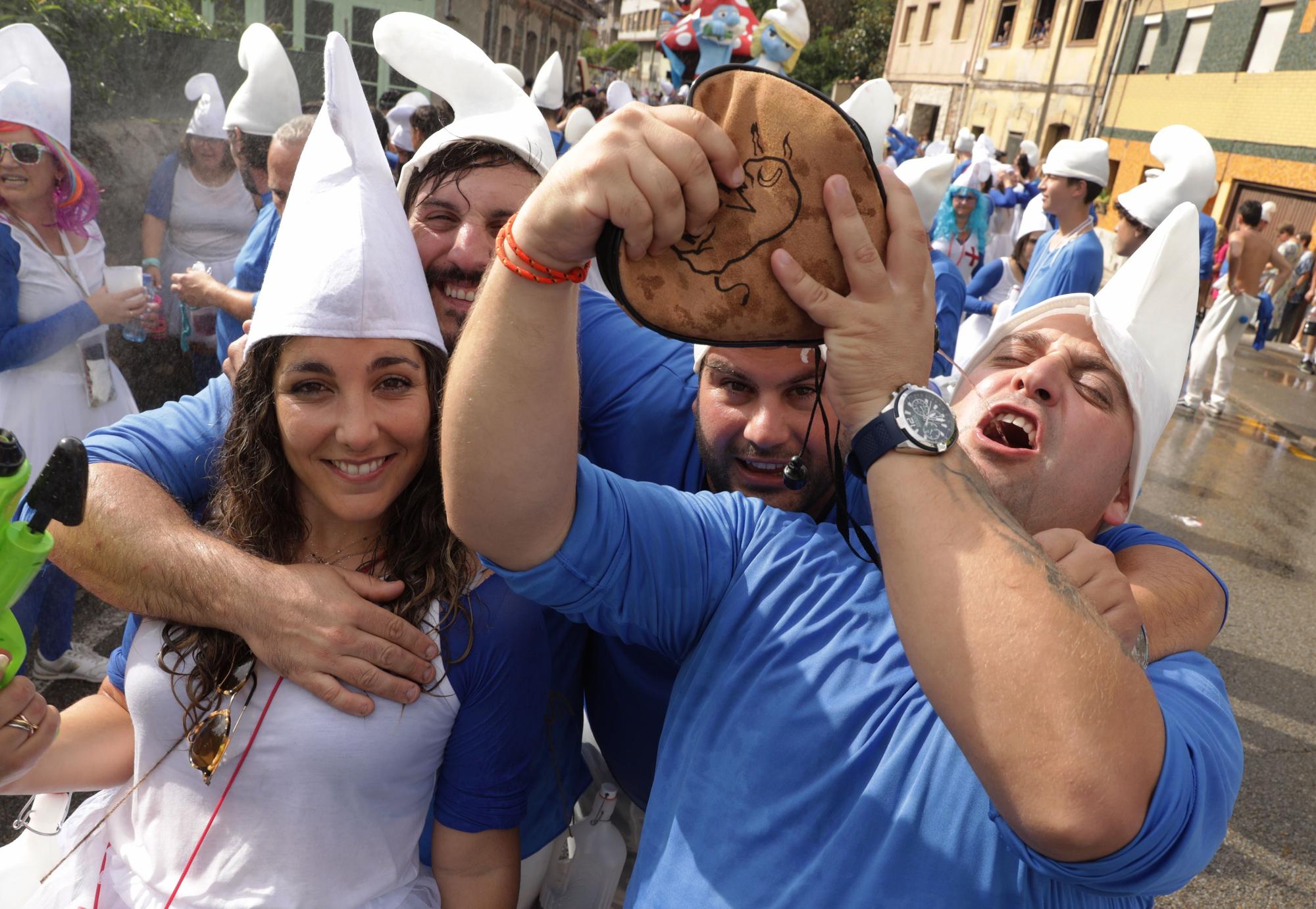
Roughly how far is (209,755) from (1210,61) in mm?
22875

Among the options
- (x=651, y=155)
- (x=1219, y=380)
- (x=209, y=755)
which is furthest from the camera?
(x=1219, y=380)

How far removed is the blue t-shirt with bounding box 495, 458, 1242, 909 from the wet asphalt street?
236cm

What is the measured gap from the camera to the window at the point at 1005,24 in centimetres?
2641

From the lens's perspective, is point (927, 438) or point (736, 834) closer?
point (927, 438)

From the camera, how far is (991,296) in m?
6.93

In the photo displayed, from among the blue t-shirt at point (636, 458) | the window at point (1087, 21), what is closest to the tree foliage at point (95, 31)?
the blue t-shirt at point (636, 458)

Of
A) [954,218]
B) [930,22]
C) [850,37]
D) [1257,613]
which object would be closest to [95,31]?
[954,218]

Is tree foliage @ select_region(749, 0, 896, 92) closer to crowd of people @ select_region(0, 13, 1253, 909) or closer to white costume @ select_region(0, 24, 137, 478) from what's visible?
white costume @ select_region(0, 24, 137, 478)

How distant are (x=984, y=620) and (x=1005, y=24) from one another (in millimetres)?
31054

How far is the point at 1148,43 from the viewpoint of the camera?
69.7 feet

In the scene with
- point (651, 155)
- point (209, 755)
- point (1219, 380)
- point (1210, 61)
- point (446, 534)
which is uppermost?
point (1210, 61)

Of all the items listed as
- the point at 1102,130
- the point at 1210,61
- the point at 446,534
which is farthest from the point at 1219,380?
the point at 1102,130

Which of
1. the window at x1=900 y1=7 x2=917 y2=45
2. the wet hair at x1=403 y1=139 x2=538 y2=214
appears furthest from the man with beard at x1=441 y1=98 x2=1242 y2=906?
the window at x1=900 y1=7 x2=917 y2=45

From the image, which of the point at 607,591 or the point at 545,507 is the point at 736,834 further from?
the point at 545,507
